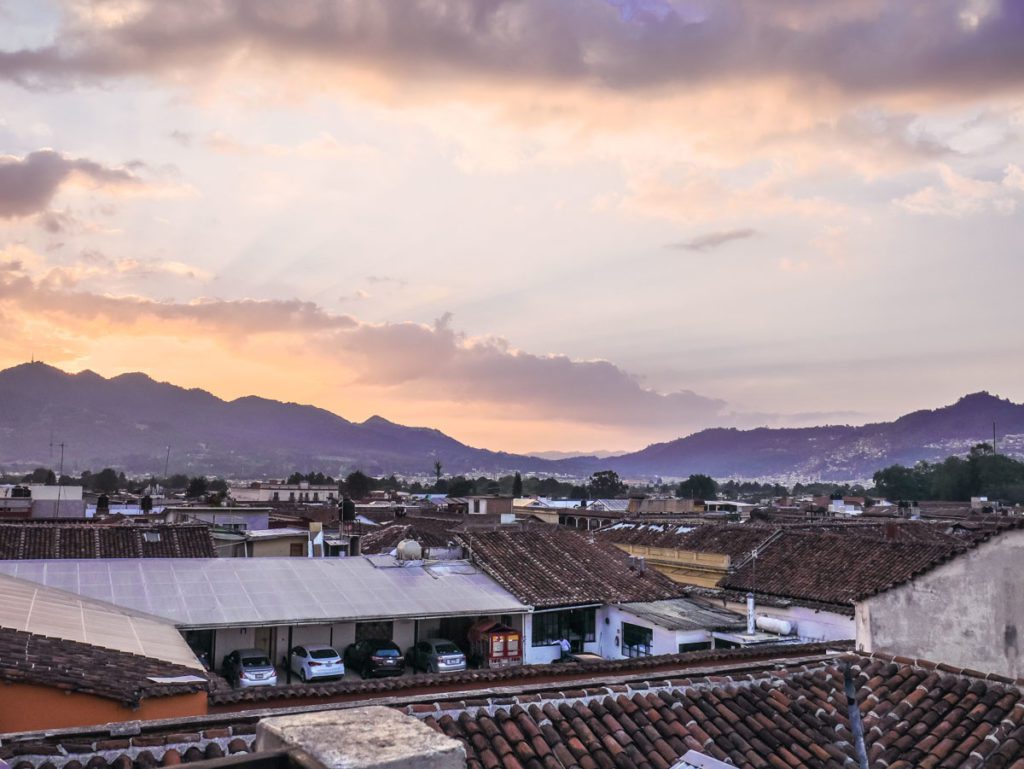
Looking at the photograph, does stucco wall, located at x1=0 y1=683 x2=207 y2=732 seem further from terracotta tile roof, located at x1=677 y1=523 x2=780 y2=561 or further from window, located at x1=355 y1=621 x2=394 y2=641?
terracotta tile roof, located at x1=677 y1=523 x2=780 y2=561

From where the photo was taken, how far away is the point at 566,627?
86.8ft

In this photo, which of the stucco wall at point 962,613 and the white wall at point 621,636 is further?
the white wall at point 621,636

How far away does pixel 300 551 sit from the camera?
33.3 meters

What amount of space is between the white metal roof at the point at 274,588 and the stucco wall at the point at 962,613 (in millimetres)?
12361

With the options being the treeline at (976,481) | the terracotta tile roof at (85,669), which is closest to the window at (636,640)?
the terracotta tile roof at (85,669)

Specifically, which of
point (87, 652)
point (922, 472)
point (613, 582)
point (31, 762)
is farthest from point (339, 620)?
point (922, 472)

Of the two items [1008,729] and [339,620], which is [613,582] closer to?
[339,620]

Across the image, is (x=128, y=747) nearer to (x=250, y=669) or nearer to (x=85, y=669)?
(x=85, y=669)

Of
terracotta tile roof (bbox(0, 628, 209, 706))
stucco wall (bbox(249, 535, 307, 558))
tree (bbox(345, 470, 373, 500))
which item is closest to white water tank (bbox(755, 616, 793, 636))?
terracotta tile roof (bbox(0, 628, 209, 706))

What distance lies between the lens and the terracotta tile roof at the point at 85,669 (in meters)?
10.6

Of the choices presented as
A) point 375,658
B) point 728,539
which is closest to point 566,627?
point 375,658

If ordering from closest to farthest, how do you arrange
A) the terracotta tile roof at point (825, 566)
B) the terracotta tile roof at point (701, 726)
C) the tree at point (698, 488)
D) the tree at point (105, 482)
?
the terracotta tile roof at point (701, 726) < the terracotta tile roof at point (825, 566) < the tree at point (105, 482) < the tree at point (698, 488)

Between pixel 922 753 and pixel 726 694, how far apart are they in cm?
202

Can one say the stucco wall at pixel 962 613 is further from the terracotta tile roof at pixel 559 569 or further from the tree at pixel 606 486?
the tree at pixel 606 486
